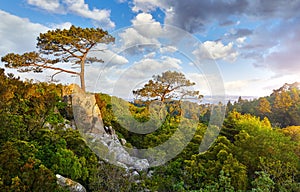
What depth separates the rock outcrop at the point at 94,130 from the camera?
669cm

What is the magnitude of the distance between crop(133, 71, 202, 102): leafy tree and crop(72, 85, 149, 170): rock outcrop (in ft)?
4.29

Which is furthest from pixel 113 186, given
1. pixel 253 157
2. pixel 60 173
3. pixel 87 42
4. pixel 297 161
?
pixel 87 42

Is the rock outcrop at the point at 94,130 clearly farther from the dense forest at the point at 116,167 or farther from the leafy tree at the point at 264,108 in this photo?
the leafy tree at the point at 264,108

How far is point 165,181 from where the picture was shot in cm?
540

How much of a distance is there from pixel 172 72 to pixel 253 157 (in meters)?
2.87

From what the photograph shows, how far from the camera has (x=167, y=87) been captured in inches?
340

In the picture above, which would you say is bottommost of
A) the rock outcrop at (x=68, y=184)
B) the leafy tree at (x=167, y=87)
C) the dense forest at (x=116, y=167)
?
the rock outcrop at (x=68, y=184)

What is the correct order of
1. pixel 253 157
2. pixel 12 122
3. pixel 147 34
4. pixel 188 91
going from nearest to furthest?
pixel 12 122, pixel 253 157, pixel 147 34, pixel 188 91

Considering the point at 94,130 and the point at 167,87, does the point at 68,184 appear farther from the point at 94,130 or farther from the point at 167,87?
the point at 167,87

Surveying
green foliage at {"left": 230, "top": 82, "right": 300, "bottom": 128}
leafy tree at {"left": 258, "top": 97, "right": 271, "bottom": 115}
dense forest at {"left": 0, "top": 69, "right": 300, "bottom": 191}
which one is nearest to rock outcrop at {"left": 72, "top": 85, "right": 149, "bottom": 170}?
dense forest at {"left": 0, "top": 69, "right": 300, "bottom": 191}

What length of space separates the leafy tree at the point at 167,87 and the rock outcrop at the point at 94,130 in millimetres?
1308

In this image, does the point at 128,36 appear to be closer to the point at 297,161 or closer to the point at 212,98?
the point at 212,98

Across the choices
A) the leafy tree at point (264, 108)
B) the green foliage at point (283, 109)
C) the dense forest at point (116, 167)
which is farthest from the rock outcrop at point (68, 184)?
the leafy tree at point (264, 108)

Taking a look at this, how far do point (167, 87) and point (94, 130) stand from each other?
245 centimetres
